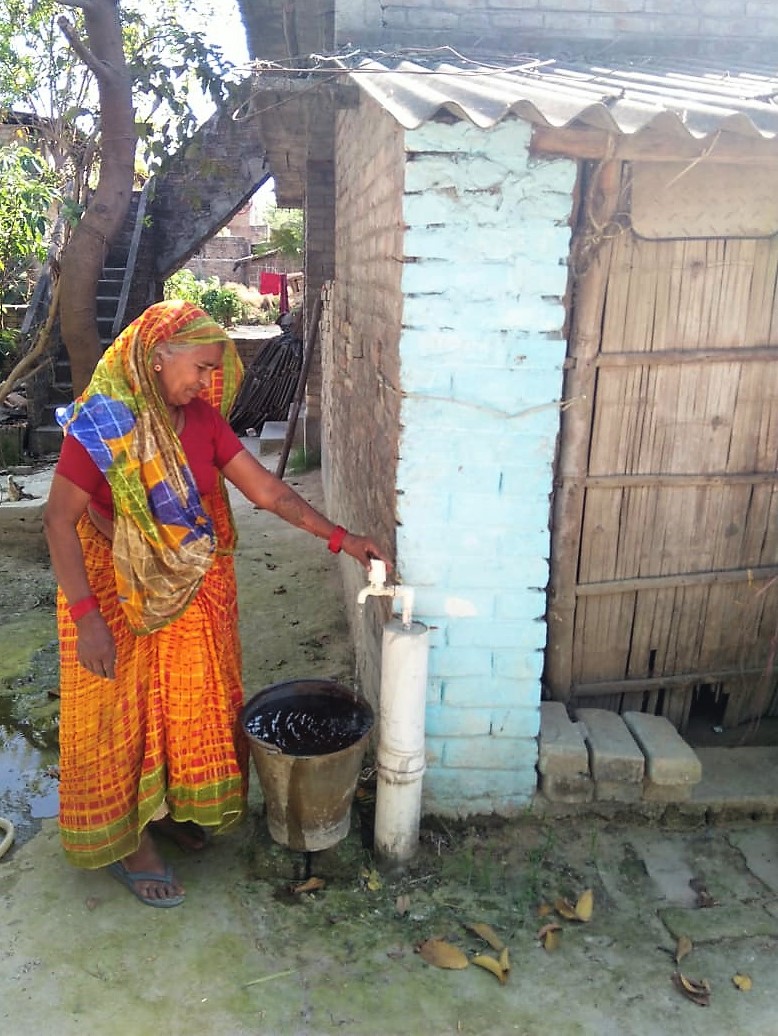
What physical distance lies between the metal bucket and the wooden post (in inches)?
32.8

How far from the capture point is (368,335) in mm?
3807

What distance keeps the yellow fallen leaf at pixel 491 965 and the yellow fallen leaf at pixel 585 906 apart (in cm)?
35

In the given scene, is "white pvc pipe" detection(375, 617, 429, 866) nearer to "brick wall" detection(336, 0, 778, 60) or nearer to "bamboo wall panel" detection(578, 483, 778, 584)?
"bamboo wall panel" detection(578, 483, 778, 584)

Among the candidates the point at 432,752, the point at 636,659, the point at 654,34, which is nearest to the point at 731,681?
the point at 636,659

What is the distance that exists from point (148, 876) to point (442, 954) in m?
1.02

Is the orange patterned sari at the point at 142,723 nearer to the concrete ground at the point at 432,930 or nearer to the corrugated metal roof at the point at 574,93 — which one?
the concrete ground at the point at 432,930

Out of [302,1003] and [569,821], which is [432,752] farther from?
[302,1003]

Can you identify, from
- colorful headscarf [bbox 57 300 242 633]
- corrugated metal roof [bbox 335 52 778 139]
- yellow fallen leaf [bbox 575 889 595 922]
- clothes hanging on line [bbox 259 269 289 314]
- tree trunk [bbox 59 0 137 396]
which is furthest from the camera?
clothes hanging on line [bbox 259 269 289 314]

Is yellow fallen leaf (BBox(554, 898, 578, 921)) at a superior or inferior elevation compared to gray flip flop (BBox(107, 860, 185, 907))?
superior

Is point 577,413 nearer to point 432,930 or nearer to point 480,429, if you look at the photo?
point 480,429

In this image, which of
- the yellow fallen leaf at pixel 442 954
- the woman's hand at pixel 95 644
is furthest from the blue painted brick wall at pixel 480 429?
the woman's hand at pixel 95 644

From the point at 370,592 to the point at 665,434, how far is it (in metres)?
1.28

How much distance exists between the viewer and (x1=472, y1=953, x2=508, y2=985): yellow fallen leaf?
2.46 meters

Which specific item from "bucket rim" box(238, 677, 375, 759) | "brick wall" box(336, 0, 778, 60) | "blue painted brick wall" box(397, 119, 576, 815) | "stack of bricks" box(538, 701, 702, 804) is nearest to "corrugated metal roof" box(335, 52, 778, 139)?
"blue painted brick wall" box(397, 119, 576, 815)
